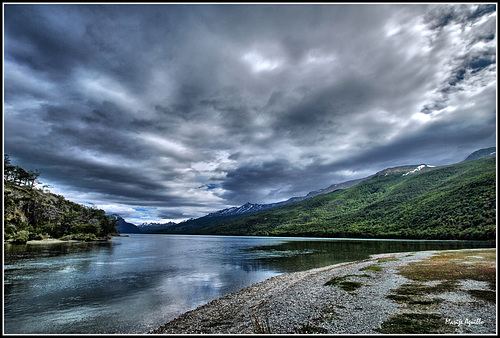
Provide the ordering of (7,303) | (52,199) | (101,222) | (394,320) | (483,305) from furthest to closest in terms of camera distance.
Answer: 1. (101,222)
2. (52,199)
3. (7,303)
4. (483,305)
5. (394,320)

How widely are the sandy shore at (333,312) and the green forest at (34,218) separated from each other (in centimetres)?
11407

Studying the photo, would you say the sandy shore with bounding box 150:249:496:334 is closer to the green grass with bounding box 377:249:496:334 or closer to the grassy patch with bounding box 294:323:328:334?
the grassy patch with bounding box 294:323:328:334

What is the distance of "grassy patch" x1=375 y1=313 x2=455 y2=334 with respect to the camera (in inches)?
575

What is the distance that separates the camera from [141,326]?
64.2ft

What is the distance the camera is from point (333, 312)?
61.9 feet

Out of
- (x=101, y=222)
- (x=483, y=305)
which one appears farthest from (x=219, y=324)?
(x=101, y=222)

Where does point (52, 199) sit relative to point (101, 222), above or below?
above

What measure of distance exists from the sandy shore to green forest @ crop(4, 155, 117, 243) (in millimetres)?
114065

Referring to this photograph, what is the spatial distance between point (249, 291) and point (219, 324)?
1191cm

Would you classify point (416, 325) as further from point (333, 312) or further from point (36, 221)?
point (36, 221)

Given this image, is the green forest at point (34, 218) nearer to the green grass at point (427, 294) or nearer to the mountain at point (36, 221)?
the mountain at point (36, 221)

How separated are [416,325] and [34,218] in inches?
6901

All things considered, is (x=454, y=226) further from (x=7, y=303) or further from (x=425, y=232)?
(x=7, y=303)

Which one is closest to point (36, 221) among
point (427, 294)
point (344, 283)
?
point (344, 283)
